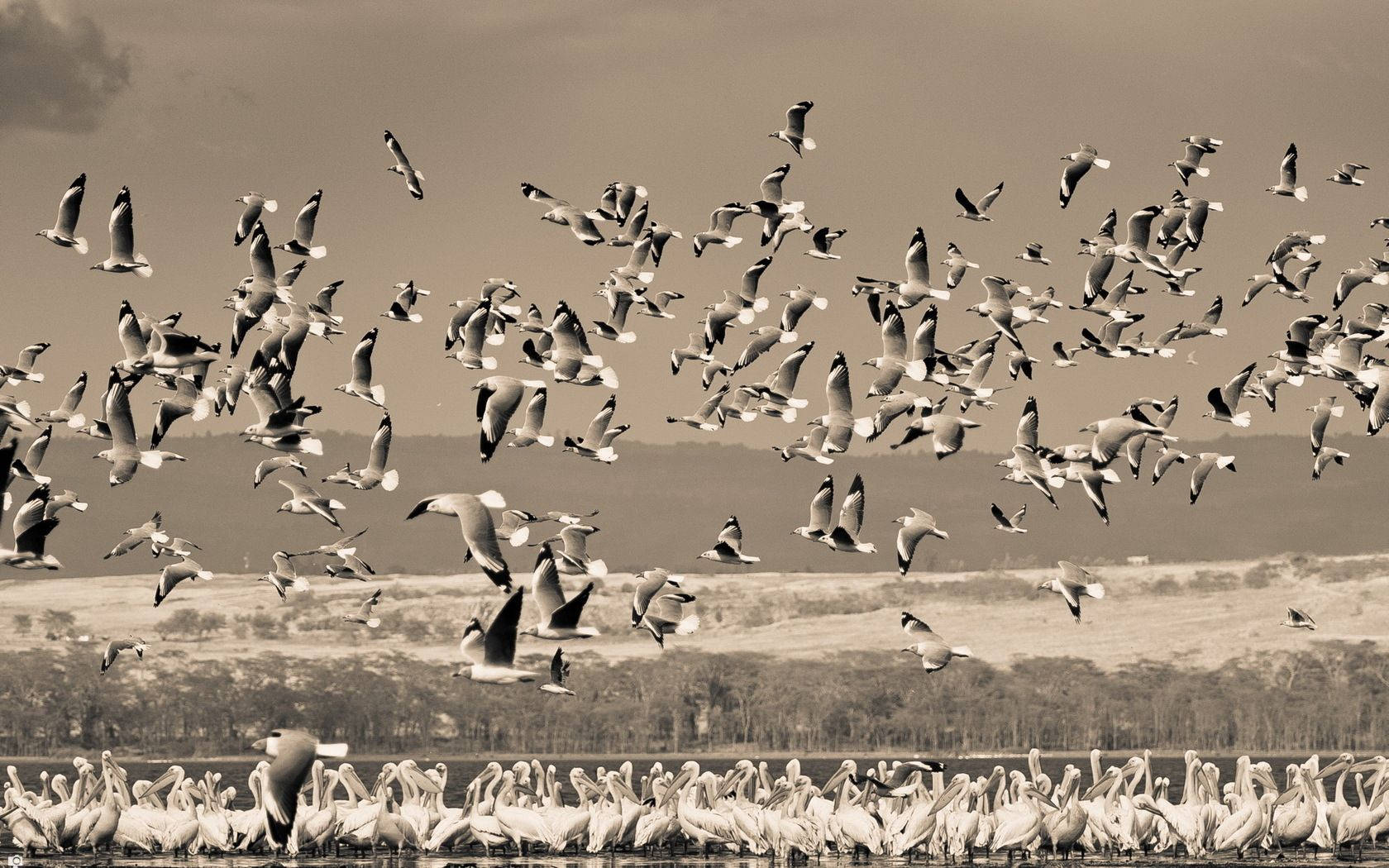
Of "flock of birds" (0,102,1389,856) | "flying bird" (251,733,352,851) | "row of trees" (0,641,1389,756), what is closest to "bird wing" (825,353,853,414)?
"flock of birds" (0,102,1389,856)

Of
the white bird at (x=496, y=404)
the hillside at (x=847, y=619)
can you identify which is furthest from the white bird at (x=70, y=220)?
the hillside at (x=847, y=619)

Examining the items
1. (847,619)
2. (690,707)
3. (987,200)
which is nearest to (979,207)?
(987,200)

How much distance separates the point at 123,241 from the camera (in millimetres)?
36000

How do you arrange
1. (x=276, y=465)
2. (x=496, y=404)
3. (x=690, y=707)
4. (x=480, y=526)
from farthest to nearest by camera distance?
(x=690, y=707), (x=276, y=465), (x=496, y=404), (x=480, y=526)

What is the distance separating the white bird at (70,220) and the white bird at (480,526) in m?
10.5

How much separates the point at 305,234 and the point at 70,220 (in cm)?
398

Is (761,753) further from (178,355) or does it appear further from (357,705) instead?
(178,355)

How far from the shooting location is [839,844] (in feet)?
145

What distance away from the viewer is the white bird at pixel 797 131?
3931 centimetres

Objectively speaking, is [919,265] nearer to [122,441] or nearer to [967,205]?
[967,205]

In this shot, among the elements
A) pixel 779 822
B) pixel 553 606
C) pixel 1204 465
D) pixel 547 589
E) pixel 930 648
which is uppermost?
pixel 1204 465

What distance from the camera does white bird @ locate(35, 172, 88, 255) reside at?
36062mm

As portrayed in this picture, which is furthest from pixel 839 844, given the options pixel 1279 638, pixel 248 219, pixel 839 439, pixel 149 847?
pixel 1279 638

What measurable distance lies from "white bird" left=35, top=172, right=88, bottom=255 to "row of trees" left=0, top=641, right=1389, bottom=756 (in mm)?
96411
